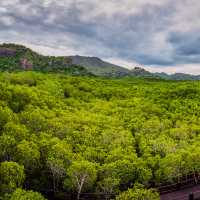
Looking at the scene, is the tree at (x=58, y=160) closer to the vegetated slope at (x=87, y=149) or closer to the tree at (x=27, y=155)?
the vegetated slope at (x=87, y=149)

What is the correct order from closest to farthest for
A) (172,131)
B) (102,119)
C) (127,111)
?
(172,131)
(102,119)
(127,111)

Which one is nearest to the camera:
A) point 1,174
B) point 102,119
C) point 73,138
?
point 1,174

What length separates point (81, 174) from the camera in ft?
162

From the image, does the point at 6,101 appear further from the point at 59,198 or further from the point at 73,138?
the point at 59,198

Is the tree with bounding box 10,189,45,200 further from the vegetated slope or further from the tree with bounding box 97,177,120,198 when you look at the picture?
the tree with bounding box 97,177,120,198

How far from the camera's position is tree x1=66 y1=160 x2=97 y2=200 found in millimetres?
49031

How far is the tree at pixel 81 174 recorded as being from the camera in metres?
49.0

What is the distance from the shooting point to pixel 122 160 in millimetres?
55781

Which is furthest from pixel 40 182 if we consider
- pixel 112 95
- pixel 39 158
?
pixel 112 95

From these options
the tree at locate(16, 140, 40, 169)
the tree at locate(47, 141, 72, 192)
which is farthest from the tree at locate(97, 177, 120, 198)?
the tree at locate(16, 140, 40, 169)

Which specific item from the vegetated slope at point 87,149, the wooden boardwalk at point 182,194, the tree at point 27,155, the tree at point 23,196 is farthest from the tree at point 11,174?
the wooden boardwalk at point 182,194

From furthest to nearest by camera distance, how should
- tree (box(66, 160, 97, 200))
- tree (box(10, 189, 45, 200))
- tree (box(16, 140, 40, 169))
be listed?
tree (box(16, 140, 40, 169))
tree (box(66, 160, 97, 200))
tree (box(10, 189, 45, 200))

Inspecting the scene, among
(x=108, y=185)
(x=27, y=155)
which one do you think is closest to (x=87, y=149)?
(x=27, y=155)

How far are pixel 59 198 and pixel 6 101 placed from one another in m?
30.3
